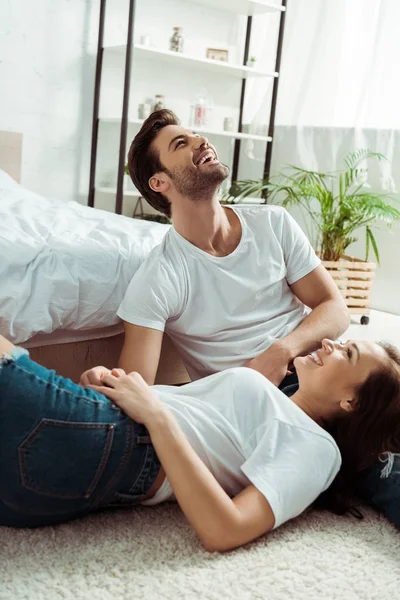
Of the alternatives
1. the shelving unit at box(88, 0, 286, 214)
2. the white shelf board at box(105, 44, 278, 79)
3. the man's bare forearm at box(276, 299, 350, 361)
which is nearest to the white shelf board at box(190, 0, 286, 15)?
the shelving unit at box(88, 0, 286, 214)

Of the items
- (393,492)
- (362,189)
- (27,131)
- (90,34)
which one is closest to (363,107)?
(362,189)

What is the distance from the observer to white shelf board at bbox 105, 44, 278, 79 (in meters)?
4.09

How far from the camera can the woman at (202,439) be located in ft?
3.94

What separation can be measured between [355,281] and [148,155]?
2.25m

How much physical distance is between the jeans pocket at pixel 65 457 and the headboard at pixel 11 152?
8.99 ft

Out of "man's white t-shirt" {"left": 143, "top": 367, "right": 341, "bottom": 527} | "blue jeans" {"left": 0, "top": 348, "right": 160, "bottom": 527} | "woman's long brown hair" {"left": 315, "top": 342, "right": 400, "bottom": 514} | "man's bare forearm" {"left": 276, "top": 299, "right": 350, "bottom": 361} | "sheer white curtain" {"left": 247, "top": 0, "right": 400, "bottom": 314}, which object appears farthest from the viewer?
"sheer white curtain" {"left": 247, "top": 0, "right": 400, "bottom": 314}

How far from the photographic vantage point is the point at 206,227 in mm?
1958

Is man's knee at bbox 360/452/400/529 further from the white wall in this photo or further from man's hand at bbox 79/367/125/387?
the white wall

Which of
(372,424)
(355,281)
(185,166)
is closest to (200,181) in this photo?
(185,166)

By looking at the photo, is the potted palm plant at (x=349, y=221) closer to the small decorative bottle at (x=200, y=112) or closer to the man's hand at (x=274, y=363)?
the small decorative bottle at (x=200, y=112)

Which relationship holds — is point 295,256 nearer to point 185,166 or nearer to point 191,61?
point 185,166

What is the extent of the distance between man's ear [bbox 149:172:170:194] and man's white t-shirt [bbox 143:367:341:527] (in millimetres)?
751

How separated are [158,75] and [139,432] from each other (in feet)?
11.9

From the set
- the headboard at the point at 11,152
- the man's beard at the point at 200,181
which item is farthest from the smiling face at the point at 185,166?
the headboard at the point at 11,152
